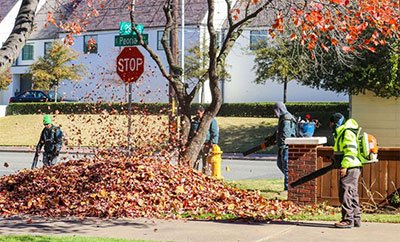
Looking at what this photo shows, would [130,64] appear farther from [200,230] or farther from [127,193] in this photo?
[200,230]

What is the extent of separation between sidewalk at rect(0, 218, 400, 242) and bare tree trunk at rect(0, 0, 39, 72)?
297 cm

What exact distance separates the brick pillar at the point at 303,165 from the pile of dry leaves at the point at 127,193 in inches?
10.6

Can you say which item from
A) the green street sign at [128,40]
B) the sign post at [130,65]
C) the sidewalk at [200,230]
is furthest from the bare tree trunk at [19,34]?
the green street sign at [128,40]

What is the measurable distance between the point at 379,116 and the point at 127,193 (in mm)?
21819

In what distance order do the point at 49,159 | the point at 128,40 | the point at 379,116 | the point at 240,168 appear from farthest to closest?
the point at 379,116 < the point at 240,168 < the point at 49,159 < the point at 128,40

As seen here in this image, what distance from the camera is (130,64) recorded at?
16.1 meters

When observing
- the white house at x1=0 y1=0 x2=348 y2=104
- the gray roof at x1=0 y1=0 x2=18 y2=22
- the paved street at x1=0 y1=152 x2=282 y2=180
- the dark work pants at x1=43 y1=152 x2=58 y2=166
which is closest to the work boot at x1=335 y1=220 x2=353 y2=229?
the paved street at x1=0 y1=152 x2=282 y2=180

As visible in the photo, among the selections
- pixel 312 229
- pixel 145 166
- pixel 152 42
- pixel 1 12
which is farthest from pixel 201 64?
pixel 312 229

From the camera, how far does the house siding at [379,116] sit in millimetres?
31922

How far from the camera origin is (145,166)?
44.1 feet

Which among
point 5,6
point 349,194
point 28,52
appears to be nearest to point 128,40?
point 349,194

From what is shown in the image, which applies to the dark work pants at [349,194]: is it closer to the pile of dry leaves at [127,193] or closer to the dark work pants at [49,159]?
the pile of dry leaves at [127,193]

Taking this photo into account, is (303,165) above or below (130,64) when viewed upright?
below

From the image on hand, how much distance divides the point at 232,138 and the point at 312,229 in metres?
24.2
